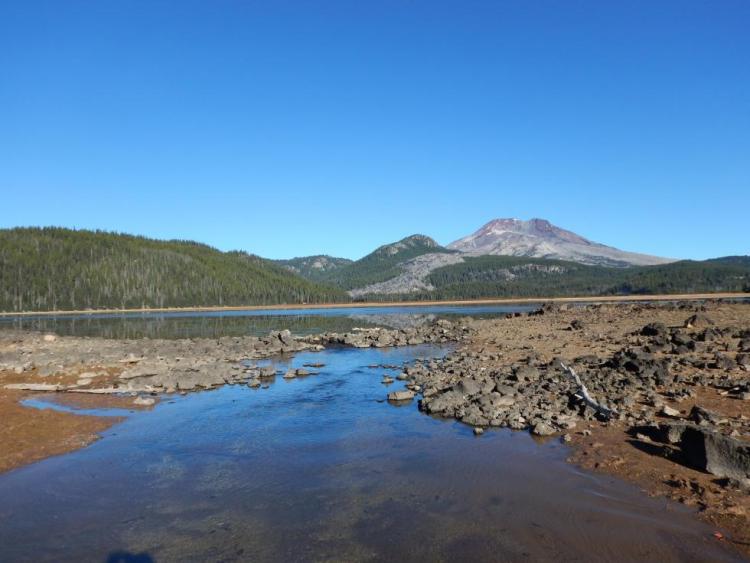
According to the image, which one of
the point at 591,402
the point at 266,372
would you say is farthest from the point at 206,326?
the point at 591,402

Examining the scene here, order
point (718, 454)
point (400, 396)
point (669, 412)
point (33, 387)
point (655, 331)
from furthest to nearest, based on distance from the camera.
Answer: point (655, 331)
point (33, 387)
point (400, 396)
point (669, 412)
point (718, 454)

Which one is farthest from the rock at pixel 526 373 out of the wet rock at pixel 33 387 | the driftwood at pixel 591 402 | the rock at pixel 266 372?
the wet rock at pixel 33 387

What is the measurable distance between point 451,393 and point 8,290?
207818 mm

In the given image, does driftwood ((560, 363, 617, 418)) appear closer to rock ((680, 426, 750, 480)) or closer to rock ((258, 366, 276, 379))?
rock ((680, 426, 750, 480))

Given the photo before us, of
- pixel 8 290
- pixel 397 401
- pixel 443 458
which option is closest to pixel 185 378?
pixel 397 401

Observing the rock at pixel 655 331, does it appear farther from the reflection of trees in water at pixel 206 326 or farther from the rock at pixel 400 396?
the reflection of trees in water at pixel 206 326

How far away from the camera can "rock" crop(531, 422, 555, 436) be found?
61.5 feet

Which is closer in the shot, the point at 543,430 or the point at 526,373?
the point at 543,430

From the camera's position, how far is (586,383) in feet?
79.2

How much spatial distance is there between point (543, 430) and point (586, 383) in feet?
22.1

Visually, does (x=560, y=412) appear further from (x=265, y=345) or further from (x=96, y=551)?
(x=265, y=345)

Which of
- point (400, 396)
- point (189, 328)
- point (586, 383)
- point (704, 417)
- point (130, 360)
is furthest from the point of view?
point (189, 328)

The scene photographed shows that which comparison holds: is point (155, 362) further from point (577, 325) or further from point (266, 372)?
point (577, 325)

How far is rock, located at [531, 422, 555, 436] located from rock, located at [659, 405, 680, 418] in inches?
177
